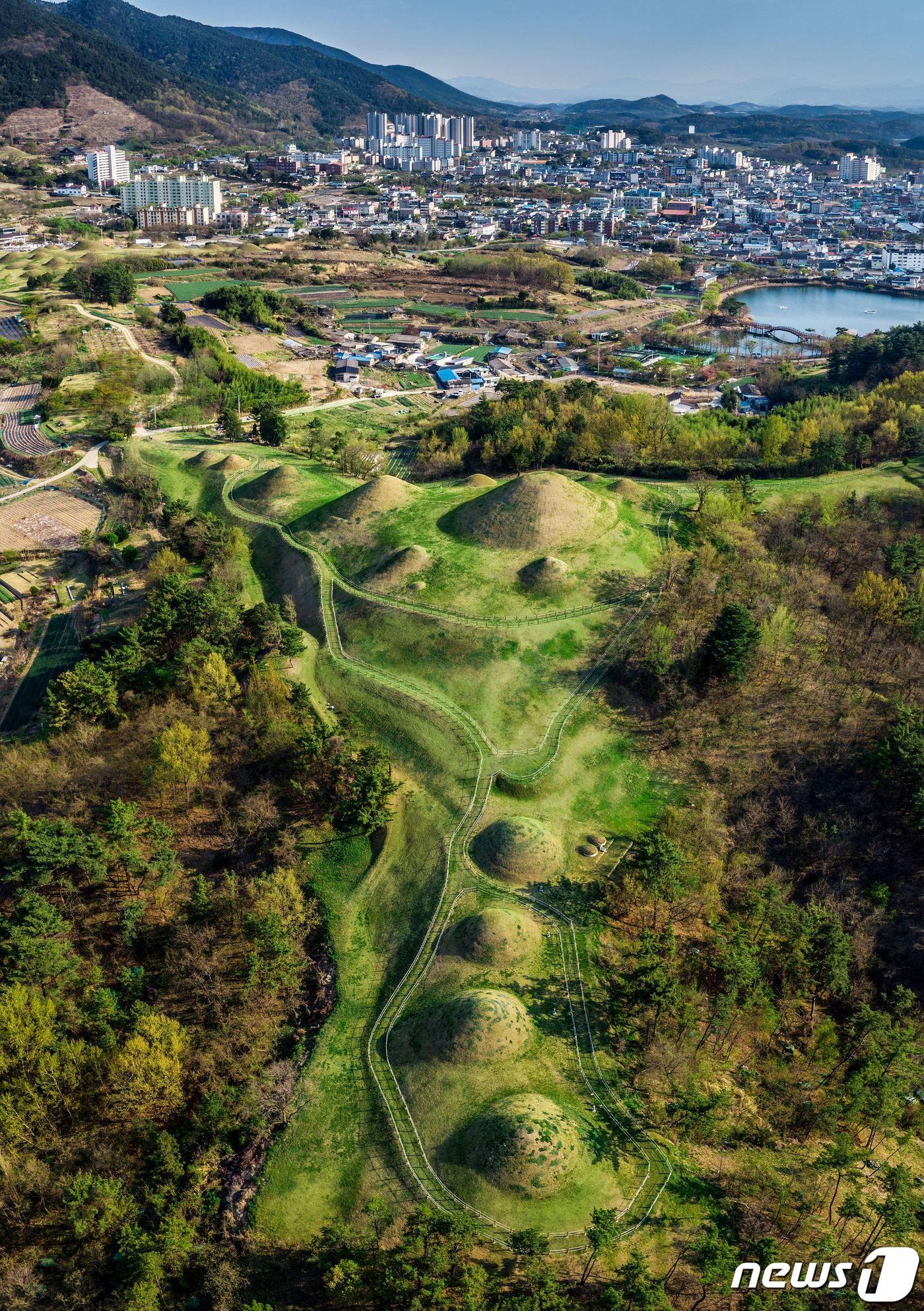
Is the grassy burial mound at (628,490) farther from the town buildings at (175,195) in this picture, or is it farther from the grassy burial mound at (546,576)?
the town buildings at (175,195)

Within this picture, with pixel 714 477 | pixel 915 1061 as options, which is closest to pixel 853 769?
pixel 915 1061

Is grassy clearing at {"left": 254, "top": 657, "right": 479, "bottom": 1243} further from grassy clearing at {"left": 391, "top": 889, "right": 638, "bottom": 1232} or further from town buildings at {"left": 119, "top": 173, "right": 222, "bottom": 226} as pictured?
town buildings at {"left": 119, "top": 173, "right": 222, "bottom": 226}

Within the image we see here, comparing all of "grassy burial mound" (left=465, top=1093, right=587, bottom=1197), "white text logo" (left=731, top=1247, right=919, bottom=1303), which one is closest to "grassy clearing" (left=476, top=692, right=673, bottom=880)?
"grassy burial mound" (left=465, top=1093, right=587, bottom=1197)

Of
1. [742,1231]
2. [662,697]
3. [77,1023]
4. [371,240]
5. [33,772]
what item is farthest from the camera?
[371,240]

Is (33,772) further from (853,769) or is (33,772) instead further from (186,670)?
(853,769)

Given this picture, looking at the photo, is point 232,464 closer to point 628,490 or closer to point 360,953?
point 628,490

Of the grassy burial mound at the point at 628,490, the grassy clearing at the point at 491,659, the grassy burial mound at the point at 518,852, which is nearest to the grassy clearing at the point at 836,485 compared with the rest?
the grassy burial mound at the point at 628,490
